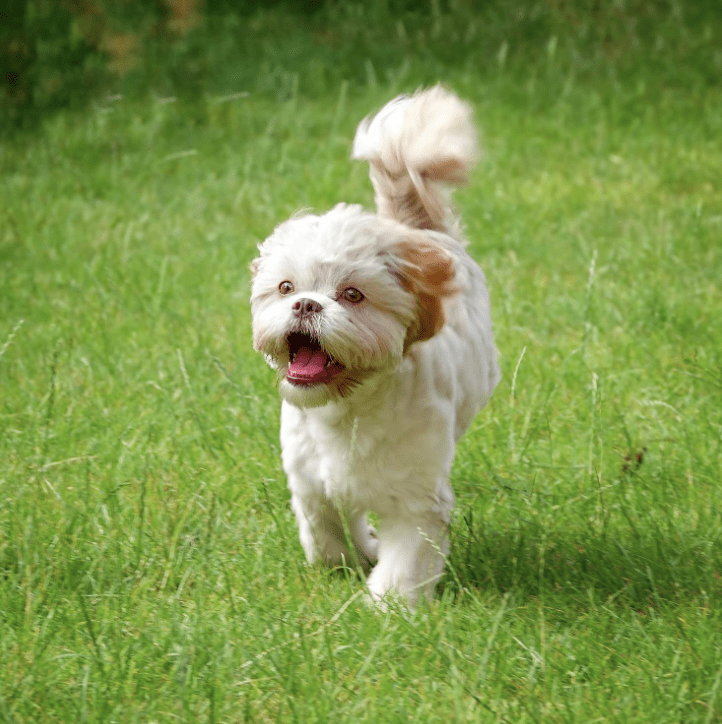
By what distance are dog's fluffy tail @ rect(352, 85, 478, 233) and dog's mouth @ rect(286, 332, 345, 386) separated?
0.74m

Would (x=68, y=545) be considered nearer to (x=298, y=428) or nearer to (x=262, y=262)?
(x=298, y=428)

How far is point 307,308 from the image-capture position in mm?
2705

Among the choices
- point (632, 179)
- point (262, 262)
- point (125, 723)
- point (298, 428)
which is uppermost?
point (262, 262)

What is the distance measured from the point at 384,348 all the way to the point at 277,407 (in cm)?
145

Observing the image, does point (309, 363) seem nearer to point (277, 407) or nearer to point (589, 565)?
point (589, 565)

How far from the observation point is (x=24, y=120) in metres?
7.41

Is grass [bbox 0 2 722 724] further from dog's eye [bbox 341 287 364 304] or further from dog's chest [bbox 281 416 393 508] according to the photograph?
dog's eye [bbox 341 287 364 304]

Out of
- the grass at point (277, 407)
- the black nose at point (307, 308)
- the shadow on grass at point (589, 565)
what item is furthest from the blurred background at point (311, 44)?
the black nose at point (307, 308)

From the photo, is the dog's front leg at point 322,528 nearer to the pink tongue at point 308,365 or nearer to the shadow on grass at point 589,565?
the shadow on grass at point 589,565

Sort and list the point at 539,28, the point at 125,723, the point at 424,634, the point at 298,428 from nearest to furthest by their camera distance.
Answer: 1. the point at 125,723
2. the point at 424,634
3. the point at 298,428
4. the point at 539,28

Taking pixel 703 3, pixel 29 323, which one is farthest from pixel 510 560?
pixel 703 3

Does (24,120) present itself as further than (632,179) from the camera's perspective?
Yes

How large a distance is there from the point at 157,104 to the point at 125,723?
219 inches

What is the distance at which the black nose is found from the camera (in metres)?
2.70
